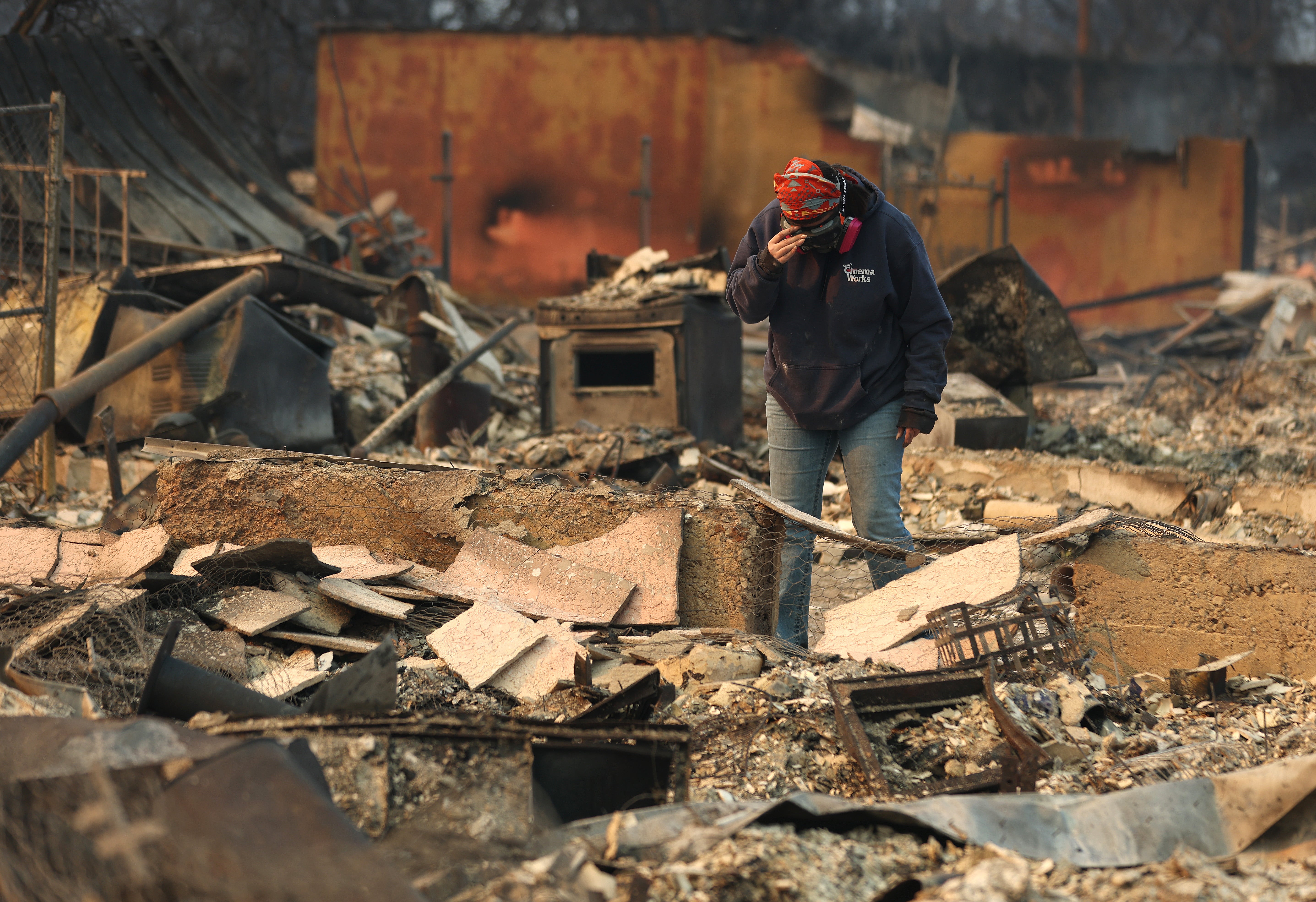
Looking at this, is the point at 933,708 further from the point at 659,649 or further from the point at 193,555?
the point at 193,555

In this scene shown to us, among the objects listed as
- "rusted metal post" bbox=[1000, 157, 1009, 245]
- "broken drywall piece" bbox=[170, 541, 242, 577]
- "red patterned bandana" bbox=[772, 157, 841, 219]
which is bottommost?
"broken drywall piece" bbox=[170, 541, 242, 577]

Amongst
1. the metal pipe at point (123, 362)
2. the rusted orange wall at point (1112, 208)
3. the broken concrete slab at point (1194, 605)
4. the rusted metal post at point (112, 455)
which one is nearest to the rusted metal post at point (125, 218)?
the metal pipe at point (123, 362)

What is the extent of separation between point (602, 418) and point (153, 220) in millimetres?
5668

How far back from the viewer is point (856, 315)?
370 cm

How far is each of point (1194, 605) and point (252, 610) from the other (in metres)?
3.10

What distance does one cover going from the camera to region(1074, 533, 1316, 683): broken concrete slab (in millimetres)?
3398

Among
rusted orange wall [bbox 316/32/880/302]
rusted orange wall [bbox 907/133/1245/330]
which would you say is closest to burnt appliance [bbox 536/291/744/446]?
rusted orange wall [bbox 316/32/880/302]

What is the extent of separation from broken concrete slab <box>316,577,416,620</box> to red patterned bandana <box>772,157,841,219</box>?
186cm

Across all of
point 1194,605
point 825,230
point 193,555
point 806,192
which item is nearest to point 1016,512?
point 1194,605

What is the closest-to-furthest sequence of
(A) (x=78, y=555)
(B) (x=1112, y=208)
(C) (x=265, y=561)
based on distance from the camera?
1. (C) (x=265, y=561)
2. (A) (x=78, y=555)
3. (B) (x=1112, y=208)

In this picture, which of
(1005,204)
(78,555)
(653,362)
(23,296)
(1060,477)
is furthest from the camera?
(1005,204)

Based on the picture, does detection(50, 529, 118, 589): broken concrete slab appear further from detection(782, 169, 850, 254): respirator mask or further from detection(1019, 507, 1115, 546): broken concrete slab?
detection(1019, 507, 1115, 546): broken concrete slab

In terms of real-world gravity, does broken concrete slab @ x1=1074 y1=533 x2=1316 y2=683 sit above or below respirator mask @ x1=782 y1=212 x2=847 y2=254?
below

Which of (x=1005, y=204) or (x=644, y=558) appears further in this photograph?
(x=1005, y=204)
